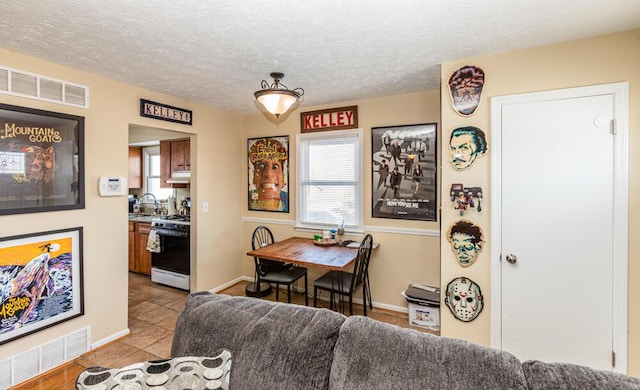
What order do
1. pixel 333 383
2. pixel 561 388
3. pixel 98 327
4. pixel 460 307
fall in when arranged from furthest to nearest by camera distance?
pixel 98 327 < pixel 460 307 < pixel 333 383 < pixel 561 388

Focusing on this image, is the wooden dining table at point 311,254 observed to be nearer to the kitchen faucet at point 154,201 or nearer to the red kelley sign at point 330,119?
the red kelley sign at point 330,119

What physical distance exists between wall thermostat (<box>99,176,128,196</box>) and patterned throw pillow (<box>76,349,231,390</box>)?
2.13 metres

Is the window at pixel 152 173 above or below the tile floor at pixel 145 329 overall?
above

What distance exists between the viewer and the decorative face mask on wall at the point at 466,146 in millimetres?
2285

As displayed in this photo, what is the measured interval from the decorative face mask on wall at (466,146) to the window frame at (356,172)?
1341mm

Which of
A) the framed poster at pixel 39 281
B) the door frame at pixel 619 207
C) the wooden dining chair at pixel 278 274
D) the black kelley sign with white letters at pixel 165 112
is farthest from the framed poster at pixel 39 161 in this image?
the door frame at pixel 619 207

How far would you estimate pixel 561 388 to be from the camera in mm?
887

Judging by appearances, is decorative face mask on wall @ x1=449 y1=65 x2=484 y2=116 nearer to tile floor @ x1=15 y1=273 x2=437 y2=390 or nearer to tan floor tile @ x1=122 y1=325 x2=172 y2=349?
tile floor @ x1=15 y1=273 x2=437 y2=390

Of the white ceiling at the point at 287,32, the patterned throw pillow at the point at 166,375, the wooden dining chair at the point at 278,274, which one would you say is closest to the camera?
the patterned throw pillow at the point at 166,375

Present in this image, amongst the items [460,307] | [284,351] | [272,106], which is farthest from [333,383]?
[272,106]

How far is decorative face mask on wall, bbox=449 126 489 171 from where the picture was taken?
7.50ft

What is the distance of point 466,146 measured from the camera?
7.63 ft

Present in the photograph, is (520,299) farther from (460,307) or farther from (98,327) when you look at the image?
(98,327)

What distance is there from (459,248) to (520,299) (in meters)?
0.54
